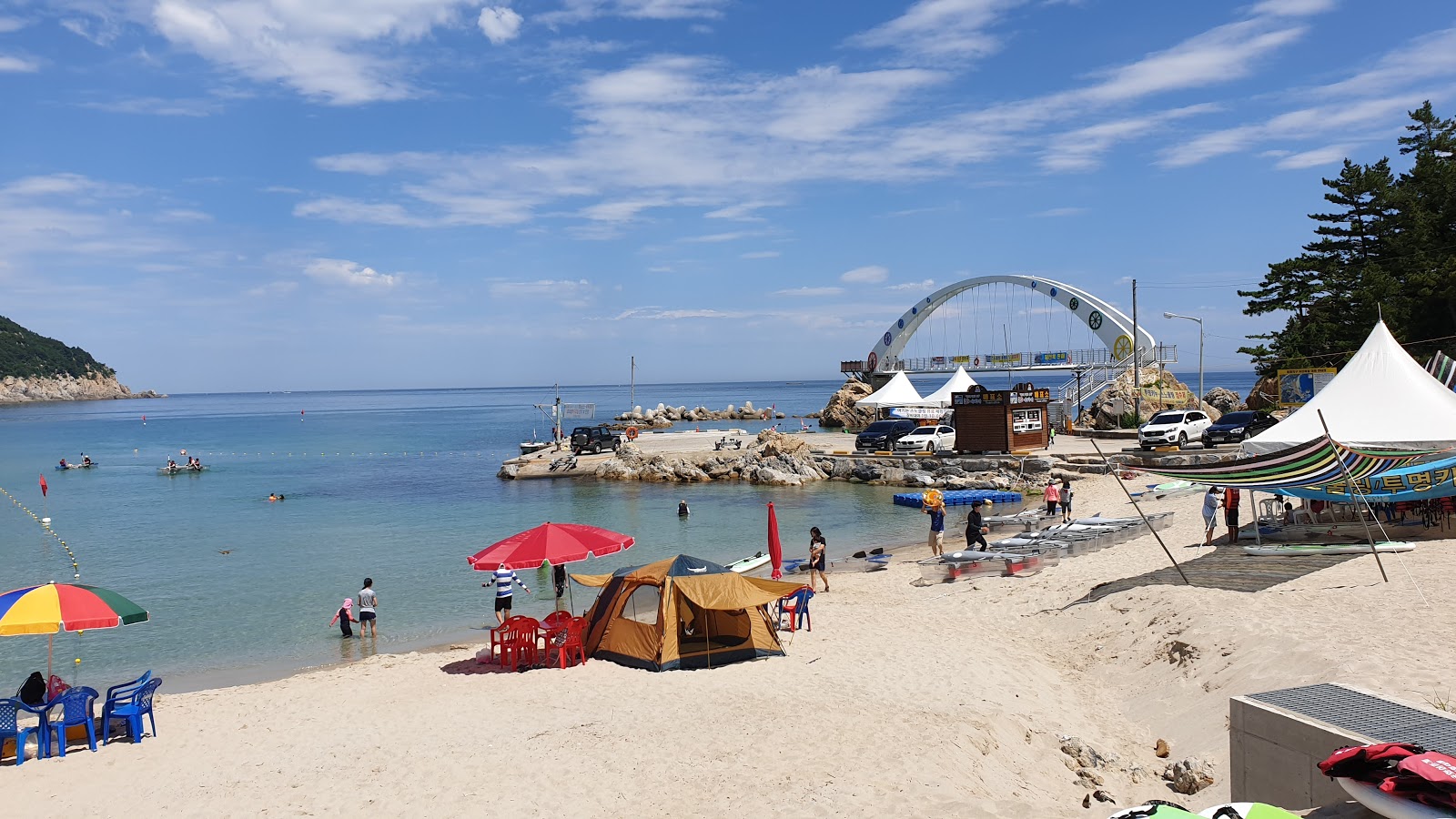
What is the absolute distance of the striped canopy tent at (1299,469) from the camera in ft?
43.0

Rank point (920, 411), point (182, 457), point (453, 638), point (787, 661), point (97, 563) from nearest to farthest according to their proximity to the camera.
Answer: point (787, 661)
point (453, 638)
point (97, 563)
point (920, 411)
point (182, 457)

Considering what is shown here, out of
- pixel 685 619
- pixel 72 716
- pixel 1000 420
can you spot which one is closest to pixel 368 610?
pixel 72 716

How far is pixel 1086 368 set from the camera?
188 ft

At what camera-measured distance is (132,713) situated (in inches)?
433

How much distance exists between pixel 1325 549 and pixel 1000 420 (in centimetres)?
2446

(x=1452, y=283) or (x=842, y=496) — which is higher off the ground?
(x=1452, y=283)

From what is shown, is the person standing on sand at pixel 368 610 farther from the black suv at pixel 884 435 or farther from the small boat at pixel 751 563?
the black suv at pixel 884 435

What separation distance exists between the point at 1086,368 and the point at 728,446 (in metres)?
24.5

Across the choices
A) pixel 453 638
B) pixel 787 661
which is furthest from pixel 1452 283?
pixel 453 638

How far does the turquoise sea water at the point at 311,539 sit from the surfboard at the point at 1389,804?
50.1ft

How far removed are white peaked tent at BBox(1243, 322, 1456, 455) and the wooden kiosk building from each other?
20.4 meters

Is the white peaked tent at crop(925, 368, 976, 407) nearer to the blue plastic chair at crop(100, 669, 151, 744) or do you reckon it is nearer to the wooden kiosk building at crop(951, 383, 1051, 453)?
the wooden kiosk building at crop(951, 383, 1051, 453)

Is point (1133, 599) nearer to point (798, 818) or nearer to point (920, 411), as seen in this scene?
point (798, 818)

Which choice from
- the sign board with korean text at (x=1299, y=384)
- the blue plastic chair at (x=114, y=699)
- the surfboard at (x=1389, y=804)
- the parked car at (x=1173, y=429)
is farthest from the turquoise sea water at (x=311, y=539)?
the sign board with korean text at (x=1299, y=384)
